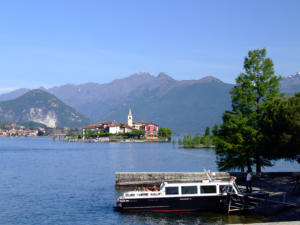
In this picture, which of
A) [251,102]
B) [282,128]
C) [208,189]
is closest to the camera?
[208,189]

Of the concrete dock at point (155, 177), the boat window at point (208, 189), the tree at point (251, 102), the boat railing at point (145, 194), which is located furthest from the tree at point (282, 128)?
the boat railing at point (145, 194)

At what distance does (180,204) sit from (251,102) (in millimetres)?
17215

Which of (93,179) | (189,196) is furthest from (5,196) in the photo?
(189,196)

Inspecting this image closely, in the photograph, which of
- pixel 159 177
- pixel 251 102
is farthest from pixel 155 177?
pixel 251 102

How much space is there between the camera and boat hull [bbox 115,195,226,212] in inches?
1448

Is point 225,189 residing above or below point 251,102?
below

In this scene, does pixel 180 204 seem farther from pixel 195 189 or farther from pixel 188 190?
pixel 195 189

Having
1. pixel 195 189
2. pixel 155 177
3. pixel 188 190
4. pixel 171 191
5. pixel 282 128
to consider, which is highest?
pixel 282 128

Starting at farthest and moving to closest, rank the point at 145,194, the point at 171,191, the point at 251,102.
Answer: the point at 251,102 → the point at 145,194 → the point at 171,191

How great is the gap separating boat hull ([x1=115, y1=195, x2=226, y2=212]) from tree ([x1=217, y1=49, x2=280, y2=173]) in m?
11.5

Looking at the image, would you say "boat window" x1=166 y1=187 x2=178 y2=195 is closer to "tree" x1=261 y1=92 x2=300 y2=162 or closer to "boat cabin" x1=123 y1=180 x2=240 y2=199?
"boat cabin" x1=123 y1=180 x2=240 y2=199

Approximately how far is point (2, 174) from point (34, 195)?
26585mm

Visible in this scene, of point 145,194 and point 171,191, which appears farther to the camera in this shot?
point 145,194

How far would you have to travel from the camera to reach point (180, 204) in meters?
37.0
